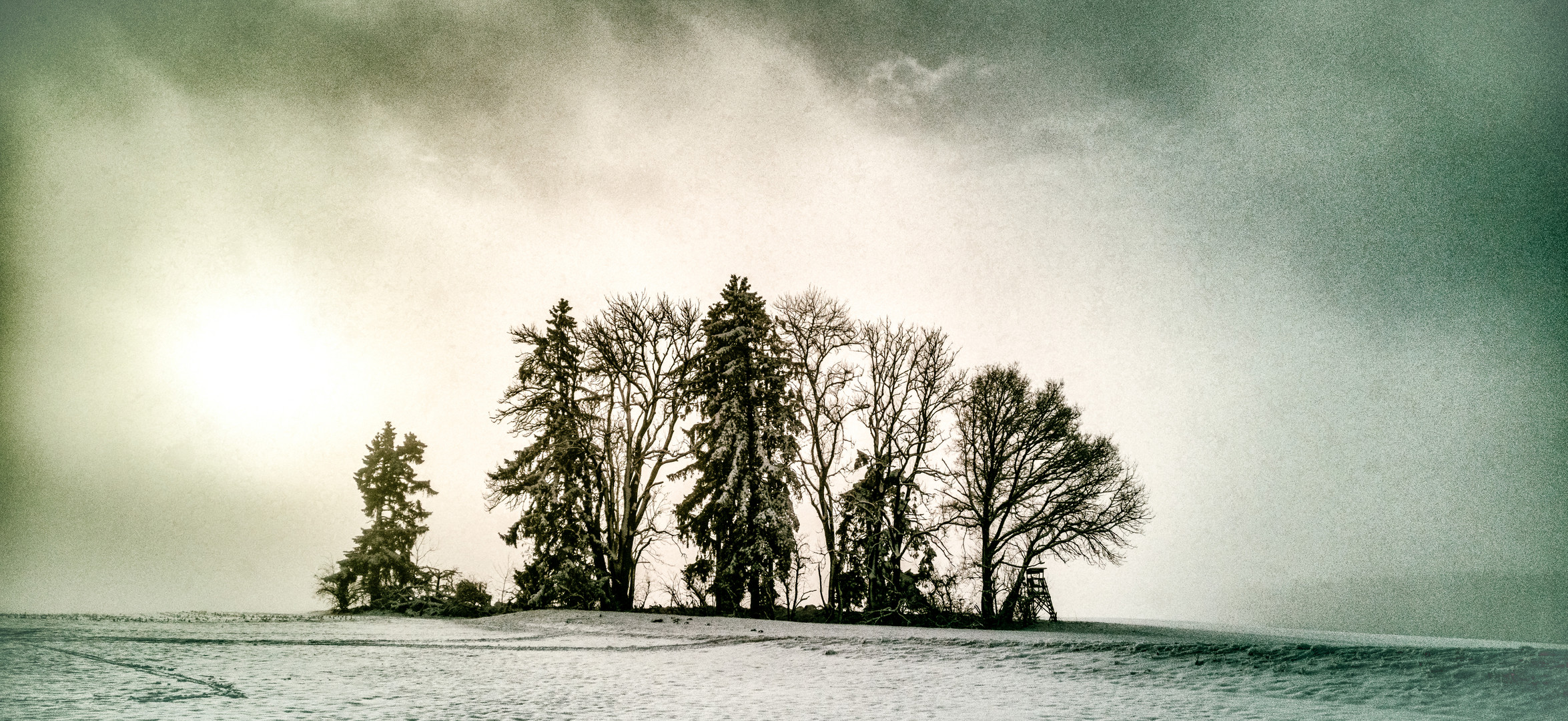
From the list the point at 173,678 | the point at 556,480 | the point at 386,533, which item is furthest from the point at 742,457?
the point at 173,678

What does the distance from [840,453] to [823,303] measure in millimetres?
5189

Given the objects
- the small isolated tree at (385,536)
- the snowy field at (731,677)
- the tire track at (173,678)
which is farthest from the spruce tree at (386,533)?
the tire track at (173,678)

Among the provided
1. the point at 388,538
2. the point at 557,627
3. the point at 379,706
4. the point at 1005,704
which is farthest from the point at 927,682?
the point at 388,538

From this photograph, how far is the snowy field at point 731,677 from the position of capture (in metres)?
8.43

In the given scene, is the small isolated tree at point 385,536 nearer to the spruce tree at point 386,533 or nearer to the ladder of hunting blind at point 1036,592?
the spruce tree at point 386,533

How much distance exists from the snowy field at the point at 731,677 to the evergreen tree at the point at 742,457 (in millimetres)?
7935

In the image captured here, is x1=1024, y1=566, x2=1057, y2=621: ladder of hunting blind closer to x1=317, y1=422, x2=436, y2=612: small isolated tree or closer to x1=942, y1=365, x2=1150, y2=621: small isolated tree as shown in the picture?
x1=942, y1=365, x2=1150, y2=621: small isolated tree

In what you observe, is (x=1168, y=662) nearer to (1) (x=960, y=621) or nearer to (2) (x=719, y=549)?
(1) (x=960, y=621)

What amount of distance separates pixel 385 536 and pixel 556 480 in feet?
19.0

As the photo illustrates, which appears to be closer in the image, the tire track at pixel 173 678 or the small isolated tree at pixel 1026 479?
the tire track at pixel 173 678

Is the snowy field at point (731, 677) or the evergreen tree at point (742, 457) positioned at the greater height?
the evergreen tree at point (742, 457)

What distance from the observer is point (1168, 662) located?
13.1 meters

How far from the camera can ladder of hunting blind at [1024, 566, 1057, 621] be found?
1127 inches

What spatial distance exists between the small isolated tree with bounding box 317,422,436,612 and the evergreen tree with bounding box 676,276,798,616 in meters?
8.66
